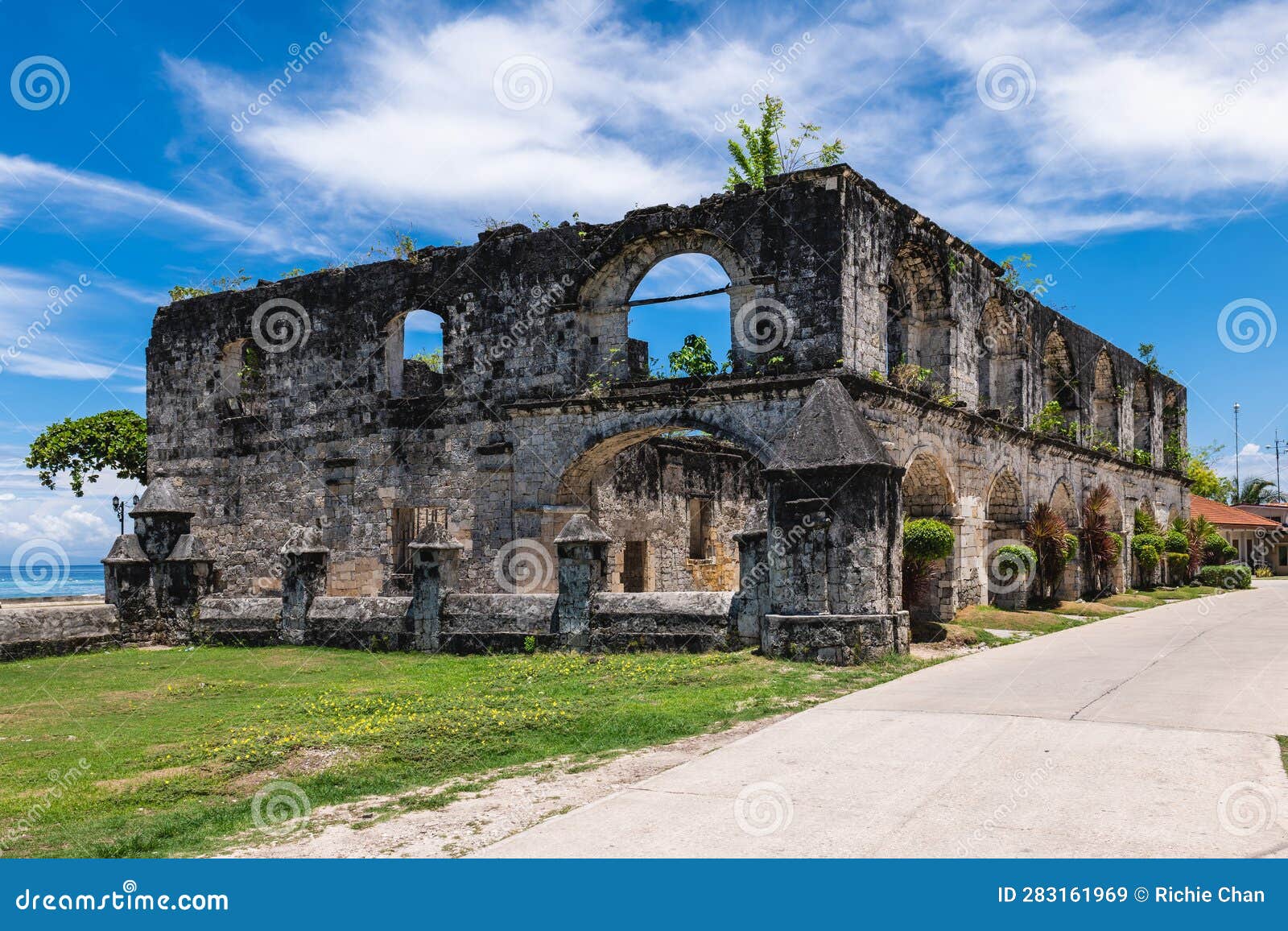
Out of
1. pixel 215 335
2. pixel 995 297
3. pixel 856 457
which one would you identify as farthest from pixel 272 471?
pixel 995 297

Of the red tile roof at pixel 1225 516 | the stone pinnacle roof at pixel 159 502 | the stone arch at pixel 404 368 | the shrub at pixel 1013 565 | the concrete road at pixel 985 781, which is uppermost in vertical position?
the stone arch at pixel 404 368

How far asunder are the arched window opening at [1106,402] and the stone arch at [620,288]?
1736cm

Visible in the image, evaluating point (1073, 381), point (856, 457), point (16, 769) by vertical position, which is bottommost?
point (16, 769)

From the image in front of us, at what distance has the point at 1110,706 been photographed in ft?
29.3

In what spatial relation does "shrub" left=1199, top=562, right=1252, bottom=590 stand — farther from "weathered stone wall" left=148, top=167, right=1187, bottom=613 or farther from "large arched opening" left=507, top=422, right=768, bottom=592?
"large arched opening" left=507, top=422, right=768, bottom=592

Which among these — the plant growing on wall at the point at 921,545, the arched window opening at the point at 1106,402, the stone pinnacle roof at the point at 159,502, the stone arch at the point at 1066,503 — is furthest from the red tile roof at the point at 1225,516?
the stone pinnacle roof at the point at 159,502

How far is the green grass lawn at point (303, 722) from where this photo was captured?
6633mm

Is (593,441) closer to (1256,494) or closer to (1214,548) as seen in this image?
(1214,548)

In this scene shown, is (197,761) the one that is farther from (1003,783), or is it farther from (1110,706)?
(1110,706)

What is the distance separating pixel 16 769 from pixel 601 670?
6.11 meters

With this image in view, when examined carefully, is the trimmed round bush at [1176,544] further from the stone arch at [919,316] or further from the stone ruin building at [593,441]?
the stone arch at [919,316]

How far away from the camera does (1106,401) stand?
30203 mm

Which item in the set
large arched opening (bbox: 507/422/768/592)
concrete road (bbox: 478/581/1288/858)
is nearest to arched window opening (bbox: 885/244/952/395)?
large arched opening (bbox: 507/422/768/592)

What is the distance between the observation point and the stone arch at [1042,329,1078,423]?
26.0 metres
